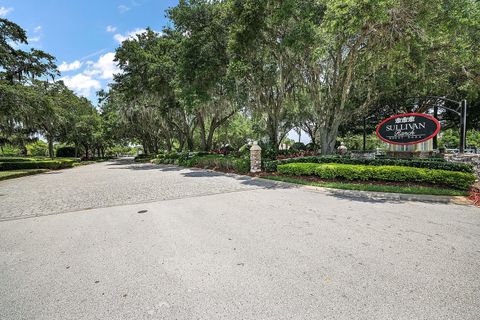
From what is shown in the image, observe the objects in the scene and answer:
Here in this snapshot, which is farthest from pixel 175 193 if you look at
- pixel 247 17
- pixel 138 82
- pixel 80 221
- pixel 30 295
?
pixel 138 82

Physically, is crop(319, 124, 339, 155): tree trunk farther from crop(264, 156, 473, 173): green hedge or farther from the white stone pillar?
the white stone pillar

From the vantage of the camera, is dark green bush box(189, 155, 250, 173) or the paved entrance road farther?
dark green bush box(189, 155, 250, 173)

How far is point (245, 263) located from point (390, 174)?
7588 mm

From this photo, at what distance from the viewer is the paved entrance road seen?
2.33 m

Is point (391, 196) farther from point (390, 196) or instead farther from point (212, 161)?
point (212, 161)

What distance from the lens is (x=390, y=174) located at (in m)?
8.27

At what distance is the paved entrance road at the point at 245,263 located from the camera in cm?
233

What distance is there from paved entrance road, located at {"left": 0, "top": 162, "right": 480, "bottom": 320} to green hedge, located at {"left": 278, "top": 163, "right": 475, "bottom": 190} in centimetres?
201

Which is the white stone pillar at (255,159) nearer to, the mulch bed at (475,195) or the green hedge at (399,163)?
the green hedge at (399,163)

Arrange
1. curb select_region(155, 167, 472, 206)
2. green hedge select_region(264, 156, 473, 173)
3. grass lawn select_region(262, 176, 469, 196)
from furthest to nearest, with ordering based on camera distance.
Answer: green hedge select_region(264, 156, 473, 173), grass lawn select_region(262, 176, 469, 196), curb select_region(155, 167, 472, 206)

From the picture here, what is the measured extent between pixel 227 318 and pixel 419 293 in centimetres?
215

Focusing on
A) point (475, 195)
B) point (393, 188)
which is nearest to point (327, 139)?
point (393, 188)

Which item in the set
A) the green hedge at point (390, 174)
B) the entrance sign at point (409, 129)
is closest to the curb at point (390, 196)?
the green hedge at point (390, 174)

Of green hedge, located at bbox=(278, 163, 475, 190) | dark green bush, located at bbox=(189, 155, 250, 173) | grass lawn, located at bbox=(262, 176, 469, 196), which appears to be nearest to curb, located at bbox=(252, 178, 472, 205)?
grass lawn, located at bbox=(262, 176, 469, 196)
